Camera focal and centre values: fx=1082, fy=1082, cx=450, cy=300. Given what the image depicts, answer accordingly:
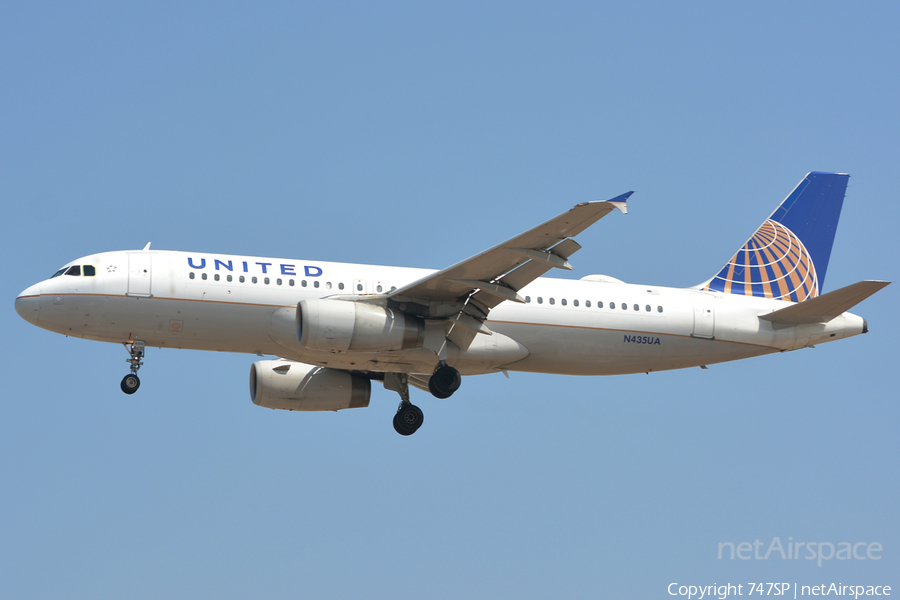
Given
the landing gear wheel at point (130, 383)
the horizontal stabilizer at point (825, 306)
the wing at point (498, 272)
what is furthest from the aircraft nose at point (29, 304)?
the horizontal stabilizer at point (825, 306)

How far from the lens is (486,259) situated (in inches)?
→ 1002

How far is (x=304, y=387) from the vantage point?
31422 millimetres

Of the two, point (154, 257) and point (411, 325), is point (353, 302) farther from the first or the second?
point (154, 257)

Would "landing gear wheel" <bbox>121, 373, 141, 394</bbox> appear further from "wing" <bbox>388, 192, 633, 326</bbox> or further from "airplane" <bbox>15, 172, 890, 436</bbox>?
"wing" <bbox>388, 192, 633, 326</bbox>

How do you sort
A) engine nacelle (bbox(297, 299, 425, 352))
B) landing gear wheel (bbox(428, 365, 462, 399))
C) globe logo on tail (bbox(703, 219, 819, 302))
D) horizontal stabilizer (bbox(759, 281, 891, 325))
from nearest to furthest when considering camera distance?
engine nacelle (bbox(297, 299, 425, 352))
horizontal stabilizer (bbox(759, 281, 891, 325))
landing gear wheel (bbox(428, 365, 462, 399))
globe logo on tail (bbox(703, 219, 819, 302))

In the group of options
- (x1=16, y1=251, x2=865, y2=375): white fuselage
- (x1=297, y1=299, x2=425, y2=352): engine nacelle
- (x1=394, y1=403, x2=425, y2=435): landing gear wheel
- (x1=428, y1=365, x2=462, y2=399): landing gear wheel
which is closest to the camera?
(x1=297, y1=299, x2=425, y2=352): engine nacelle

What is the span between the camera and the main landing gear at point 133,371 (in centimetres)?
2738

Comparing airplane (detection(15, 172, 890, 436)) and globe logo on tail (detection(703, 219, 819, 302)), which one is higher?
globe logo on tail (detection(703, 219, 819, 302))

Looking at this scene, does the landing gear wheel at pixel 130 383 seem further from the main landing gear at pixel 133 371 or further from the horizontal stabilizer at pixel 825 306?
the horizontal stabilizer at pixel 825 306

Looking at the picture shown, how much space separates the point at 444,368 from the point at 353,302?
3006 millimetres

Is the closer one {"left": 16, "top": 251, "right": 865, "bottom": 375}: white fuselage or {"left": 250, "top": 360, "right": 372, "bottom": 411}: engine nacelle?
{"left": 16, "top": 251, "right": 865, "bottom": 375}: white fuselage

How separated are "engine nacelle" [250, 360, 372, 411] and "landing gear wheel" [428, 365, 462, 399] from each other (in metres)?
4.66

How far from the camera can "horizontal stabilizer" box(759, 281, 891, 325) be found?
2712 centimetres

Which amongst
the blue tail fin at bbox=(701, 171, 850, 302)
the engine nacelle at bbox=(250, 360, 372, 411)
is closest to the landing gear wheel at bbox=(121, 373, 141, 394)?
the engine nacelle at bbox=(250, 360, 372, 411)
